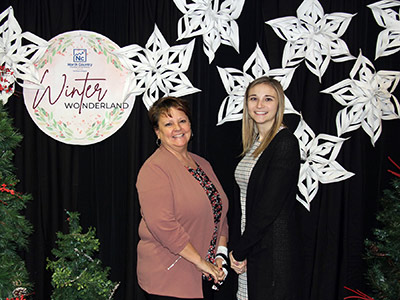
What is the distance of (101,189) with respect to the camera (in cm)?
249

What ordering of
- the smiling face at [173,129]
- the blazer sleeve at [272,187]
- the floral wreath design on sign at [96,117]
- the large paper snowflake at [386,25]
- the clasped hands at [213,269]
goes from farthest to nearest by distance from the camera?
the floral wreath design on sign at [96,117]
the large paper snowflake at [386,25]
the smiling face at [173,129]
the clasped hands at [213,269]
the blazer sleeve at [272,187]

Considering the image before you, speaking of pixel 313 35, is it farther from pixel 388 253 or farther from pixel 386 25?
pixel 388 253

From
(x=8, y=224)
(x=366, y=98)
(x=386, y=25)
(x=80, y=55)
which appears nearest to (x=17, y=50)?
(x=80, y=55)

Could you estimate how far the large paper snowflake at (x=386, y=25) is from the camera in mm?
2275

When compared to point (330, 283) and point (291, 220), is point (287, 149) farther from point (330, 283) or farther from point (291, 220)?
point (330, 283)

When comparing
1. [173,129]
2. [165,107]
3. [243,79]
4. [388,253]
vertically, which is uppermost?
[243,79]

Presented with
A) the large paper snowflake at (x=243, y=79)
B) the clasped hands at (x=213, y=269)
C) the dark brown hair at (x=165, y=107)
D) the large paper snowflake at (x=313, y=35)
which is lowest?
the clasped hands at (x=213, y=269)

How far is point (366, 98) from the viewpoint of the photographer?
2.31 meters

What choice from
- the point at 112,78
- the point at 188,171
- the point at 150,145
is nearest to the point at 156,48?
the point at 112,78

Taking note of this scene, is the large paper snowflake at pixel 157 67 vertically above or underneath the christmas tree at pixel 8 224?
above

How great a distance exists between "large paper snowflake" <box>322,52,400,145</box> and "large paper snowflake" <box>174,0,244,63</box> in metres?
0.79

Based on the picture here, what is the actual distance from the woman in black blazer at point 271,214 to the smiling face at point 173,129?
0.39 m

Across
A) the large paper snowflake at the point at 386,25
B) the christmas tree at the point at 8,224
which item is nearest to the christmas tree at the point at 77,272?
the christmas tree at the point at 8,224

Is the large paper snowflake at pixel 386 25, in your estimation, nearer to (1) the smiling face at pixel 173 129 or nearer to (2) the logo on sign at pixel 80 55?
(1) the smiling face at pixel 173 129
